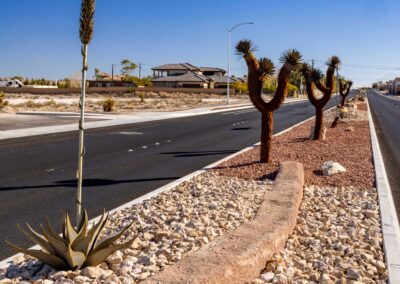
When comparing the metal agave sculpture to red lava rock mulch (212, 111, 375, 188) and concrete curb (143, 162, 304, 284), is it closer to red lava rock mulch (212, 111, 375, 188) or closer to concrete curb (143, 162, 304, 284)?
concrete curb (143, 162, 304, 284)

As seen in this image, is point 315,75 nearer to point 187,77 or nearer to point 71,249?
point 71,249

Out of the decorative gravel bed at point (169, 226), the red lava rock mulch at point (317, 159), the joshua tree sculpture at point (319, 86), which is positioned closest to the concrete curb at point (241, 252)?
the decorative gravel bed at point (169, 226)

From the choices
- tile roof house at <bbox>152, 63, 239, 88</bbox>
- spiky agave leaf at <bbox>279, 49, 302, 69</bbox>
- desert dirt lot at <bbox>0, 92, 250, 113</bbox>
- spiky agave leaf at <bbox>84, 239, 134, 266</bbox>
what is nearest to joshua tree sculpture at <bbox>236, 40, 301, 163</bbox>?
spiky agave leaf at <bbox>279, 49, 302, 69</bbox>

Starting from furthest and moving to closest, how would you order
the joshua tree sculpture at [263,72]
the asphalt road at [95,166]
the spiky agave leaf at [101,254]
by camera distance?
1. the joshua tree sculpture at [263,72]
2. the asphalt road at [95,166]
3. the spiky agave leaf at [101,254]

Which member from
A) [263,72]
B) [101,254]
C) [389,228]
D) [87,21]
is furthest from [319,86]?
[87,21]

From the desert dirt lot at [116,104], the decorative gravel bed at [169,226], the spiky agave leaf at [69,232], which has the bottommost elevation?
the decorative gravel bed at [169,226]

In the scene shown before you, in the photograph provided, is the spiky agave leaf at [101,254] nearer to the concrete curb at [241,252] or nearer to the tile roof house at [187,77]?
the concrete curb at [241,252]

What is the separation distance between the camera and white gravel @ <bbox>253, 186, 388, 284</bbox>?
526cm

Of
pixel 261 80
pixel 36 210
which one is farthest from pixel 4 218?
pixel 261 80

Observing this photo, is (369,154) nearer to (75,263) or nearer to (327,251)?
(327,251)

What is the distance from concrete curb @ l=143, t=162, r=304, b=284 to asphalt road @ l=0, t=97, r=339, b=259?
2.83 m

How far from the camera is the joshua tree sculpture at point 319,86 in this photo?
18.2 m

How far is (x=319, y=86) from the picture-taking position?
1966 centimetres

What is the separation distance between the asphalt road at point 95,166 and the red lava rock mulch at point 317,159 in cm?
135
